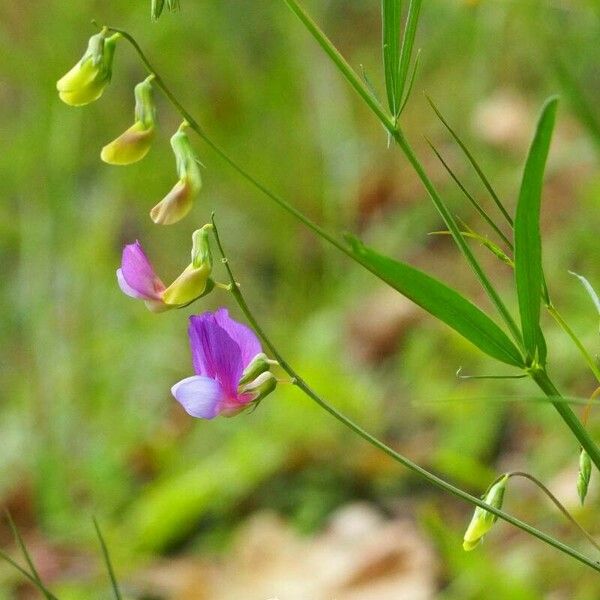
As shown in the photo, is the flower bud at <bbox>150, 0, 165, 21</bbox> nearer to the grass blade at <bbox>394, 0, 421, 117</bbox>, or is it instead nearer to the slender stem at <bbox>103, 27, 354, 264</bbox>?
the slender stem at <bbox>103, 27, 354, 264</bbox>

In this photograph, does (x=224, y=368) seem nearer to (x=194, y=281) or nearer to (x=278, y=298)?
(x=194, y=281)

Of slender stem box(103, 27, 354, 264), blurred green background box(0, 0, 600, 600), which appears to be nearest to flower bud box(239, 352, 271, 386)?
slender stem box(103, 27, 354, 264)

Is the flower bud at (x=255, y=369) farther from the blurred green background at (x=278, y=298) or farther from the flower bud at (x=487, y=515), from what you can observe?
the blurred green background at (x=278, y=298)

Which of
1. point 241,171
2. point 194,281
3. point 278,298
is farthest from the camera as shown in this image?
point 278,298

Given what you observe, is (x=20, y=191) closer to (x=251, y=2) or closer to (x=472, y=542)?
(x=251, y=2)

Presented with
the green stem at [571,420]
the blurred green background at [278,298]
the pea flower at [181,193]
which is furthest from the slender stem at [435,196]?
the blurred green background at [278,298]

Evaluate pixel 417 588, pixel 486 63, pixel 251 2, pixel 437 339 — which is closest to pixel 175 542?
pixel 417 588

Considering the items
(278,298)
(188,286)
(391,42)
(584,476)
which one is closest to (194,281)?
(188,286)
